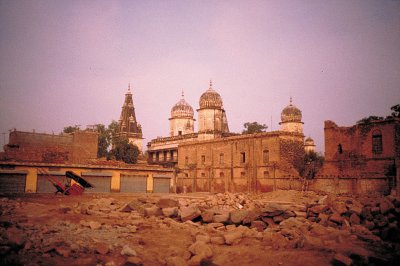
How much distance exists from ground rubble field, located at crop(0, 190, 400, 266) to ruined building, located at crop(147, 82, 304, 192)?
18.1 metres

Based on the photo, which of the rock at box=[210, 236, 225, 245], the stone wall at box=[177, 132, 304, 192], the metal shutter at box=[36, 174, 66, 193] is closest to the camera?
the rock at box=[210, 236, 225, 245]

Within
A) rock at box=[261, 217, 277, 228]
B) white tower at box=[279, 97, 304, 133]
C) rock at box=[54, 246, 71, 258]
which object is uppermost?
white tower at box=[279, 97, 304, 133]

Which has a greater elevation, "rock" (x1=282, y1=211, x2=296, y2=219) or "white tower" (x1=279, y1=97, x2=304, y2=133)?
"white tower" (x1=279, y1=97, x2=304, y2=133)

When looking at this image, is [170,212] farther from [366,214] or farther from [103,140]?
[103,140]

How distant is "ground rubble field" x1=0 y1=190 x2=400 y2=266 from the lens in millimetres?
8242

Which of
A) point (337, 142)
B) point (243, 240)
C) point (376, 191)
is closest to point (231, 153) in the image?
point (337, 142)

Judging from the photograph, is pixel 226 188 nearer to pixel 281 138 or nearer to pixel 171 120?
pixel 281 138

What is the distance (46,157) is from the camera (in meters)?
33.0

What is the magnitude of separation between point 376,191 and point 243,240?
56.9ft

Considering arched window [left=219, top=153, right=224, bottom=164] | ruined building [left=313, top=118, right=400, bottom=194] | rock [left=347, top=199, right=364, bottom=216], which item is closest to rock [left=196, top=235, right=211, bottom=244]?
rock [left=347, top=199, right=364, bottom=216]

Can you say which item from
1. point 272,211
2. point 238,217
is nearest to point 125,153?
point 238,217

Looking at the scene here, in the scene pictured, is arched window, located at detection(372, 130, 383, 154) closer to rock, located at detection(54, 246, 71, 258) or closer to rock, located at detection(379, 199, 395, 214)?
rock, located at detection(379, 199, 395, 214)

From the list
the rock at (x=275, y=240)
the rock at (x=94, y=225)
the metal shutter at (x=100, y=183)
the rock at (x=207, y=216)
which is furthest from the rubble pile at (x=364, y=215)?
the metal shutter at (x=100, y=183)

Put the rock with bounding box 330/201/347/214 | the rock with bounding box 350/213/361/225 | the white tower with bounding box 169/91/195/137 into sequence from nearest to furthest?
the rock with bounding box 350/213/361/225 → the rock with bounding box 330/201/347/214 → the white tower with bounding box 169/91/195/137
